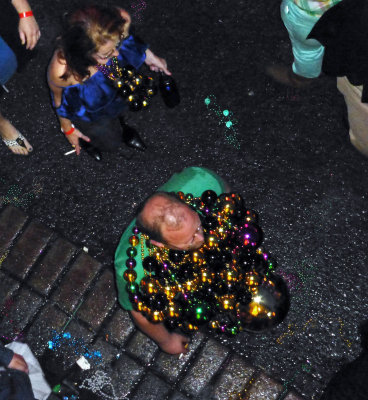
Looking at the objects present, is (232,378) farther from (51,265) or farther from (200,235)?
(51,265)

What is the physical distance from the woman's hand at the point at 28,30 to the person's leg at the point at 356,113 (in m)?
2.63

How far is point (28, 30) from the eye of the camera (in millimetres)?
4168

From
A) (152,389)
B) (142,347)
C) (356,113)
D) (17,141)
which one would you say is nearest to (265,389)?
(152,389)

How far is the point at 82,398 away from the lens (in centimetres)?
398

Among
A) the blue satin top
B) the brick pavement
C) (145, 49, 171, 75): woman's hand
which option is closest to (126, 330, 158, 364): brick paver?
the brick pavement

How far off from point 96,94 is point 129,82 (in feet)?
0.93

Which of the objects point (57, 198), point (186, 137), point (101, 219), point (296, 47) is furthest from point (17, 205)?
point (296, 47)

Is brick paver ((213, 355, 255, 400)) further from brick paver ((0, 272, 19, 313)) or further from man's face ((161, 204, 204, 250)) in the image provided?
brick paver ((0, 272, 19, 313))

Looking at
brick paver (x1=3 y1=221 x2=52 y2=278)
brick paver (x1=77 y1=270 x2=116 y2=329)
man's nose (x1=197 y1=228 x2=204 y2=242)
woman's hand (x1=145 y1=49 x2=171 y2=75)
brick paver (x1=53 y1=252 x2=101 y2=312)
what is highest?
woman's hand (x1=145 y1=49 x2=171 y2=75)

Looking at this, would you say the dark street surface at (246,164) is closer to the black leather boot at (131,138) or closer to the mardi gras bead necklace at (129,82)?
the black leather boot at (131,138)

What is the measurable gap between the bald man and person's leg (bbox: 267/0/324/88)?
122cm

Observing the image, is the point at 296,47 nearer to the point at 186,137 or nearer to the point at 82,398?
the point at 186,137

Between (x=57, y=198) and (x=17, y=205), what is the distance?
394 mm

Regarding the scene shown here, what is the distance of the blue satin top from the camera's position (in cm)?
372
